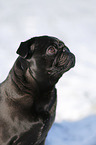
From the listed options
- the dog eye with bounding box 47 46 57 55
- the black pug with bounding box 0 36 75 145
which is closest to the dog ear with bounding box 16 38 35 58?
the black pug with bounding box 0 36 75 145

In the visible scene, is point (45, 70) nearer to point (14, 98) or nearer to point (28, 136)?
point (14, 98)

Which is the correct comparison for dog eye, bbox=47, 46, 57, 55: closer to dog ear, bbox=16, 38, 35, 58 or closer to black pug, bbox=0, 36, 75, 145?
black pug, bbox=0, 36, 75, 145

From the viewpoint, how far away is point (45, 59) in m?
1.81

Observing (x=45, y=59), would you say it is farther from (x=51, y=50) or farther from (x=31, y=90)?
(x=31, y=90)

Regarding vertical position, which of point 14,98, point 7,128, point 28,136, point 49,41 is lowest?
point 28,136

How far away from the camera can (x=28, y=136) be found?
184 centimetres

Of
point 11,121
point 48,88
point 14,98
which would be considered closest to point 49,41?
point 48,88

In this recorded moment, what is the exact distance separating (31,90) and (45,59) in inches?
11.1

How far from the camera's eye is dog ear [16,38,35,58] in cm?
182

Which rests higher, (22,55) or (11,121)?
(22,55)

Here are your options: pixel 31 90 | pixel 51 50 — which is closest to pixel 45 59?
pixel 51 50

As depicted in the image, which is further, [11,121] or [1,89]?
[1,89]

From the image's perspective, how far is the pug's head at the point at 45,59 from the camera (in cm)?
182

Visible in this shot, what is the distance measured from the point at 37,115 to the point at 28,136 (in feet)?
0.59
